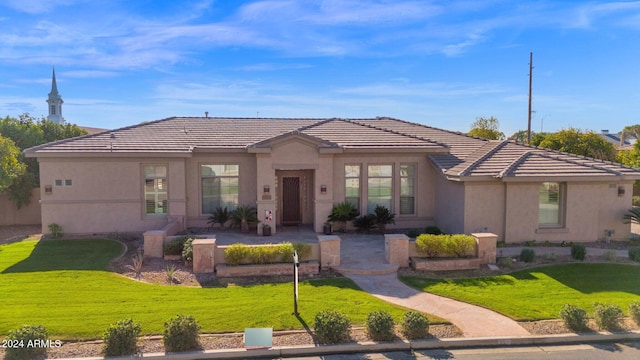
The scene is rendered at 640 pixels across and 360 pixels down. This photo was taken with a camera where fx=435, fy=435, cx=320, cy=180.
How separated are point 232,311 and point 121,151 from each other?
9917 millimetres

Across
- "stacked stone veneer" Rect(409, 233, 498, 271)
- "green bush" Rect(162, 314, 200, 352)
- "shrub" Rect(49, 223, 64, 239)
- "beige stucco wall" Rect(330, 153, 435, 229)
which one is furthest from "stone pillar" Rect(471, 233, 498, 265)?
"shrub" Rect(49, 223, 64, 239)

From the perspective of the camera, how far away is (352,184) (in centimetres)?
1769

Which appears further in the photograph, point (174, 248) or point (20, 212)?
point (20, 212)

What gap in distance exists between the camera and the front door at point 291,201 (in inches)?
718

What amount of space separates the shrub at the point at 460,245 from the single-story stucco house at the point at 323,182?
8.39ft

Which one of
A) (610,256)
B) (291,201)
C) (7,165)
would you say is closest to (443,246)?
(610,256)

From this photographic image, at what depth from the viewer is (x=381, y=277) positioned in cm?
1155

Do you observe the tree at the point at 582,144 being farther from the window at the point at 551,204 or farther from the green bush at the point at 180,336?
the green bush at the point at 180,336

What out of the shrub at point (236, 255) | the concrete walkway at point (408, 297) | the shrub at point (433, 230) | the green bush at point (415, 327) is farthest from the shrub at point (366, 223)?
the green bush at point (415, 327)

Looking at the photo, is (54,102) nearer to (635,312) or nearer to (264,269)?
(264,269)

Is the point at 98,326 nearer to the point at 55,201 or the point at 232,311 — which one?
the point at 232,311

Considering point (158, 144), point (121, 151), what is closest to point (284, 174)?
point (158, 144)

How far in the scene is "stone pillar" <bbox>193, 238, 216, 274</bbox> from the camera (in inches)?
455

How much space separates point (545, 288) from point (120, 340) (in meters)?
9.45
